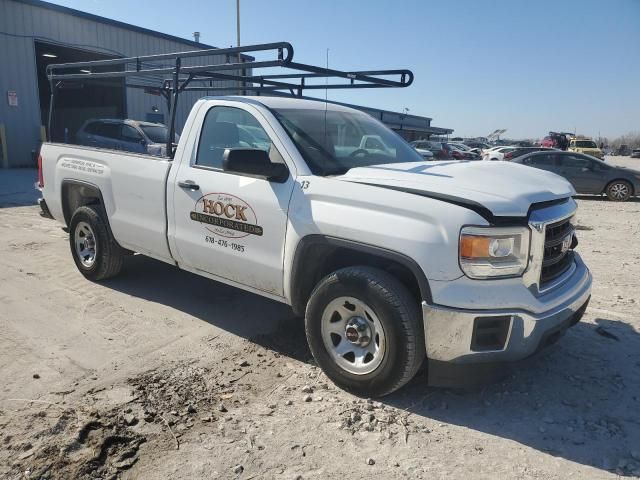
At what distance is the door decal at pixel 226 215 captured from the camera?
12.3 ft

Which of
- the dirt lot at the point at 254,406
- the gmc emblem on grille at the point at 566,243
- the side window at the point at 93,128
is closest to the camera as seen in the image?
the dirt lot at the point at 254,406

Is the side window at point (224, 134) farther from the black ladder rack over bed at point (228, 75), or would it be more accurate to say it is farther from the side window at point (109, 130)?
the side window at point (109, 130)

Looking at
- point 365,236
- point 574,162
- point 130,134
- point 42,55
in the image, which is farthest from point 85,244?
point 42,55

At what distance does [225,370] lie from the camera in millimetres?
3707

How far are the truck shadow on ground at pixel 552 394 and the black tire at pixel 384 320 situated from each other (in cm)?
23

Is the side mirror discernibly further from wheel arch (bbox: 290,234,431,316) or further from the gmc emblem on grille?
the gmc emblem on grille

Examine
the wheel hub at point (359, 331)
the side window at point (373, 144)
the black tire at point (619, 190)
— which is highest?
the side window at point (373, 144)

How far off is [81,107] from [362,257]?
24.7m

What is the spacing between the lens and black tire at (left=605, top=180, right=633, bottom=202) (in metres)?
14.8

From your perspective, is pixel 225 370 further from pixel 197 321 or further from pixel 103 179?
pixel 103 179

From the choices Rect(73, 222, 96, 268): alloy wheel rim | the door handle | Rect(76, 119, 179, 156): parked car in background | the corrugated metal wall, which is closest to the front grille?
the door handle

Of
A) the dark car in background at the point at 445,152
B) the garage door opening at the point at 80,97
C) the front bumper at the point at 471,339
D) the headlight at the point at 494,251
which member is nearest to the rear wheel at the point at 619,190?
the dark car in background at the point at 445,152

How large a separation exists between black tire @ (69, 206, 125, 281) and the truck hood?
298cm

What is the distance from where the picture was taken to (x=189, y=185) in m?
4.14
